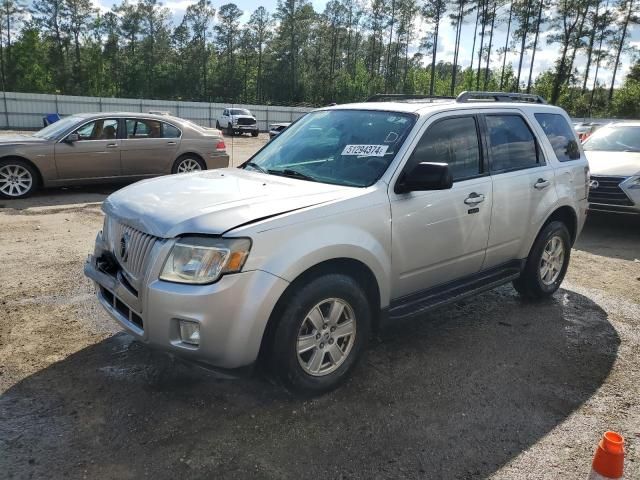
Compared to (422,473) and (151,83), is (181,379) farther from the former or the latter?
(151,83)

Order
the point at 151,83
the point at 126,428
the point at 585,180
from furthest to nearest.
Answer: the point at 151,83 → the point at 585,180 → the point at 126,428

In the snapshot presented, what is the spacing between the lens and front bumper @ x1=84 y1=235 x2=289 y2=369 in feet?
9.39

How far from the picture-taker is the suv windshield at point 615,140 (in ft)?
30.7

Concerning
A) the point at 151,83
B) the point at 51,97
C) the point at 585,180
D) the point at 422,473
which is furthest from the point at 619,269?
the point at 151,83

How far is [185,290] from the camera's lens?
2.88 m

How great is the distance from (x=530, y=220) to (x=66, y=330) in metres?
4.03

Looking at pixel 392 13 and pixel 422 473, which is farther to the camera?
pixel 392 13

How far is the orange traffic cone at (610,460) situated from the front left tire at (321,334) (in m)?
1.56

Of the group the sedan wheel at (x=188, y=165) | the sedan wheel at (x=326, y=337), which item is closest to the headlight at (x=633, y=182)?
the sedan wheel at (x=326, y=337)

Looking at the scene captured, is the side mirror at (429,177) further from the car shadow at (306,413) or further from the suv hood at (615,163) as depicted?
the suv hood at (615,163)

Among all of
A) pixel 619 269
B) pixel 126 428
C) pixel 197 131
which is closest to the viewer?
pixel 126 428

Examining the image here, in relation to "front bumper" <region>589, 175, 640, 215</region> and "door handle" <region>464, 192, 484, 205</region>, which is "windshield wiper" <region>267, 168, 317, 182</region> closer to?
"door handle" <region>464, 192, 484, 205</region>

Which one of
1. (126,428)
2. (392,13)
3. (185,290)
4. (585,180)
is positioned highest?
(392,13)

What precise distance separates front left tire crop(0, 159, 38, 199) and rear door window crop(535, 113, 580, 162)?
843cm
